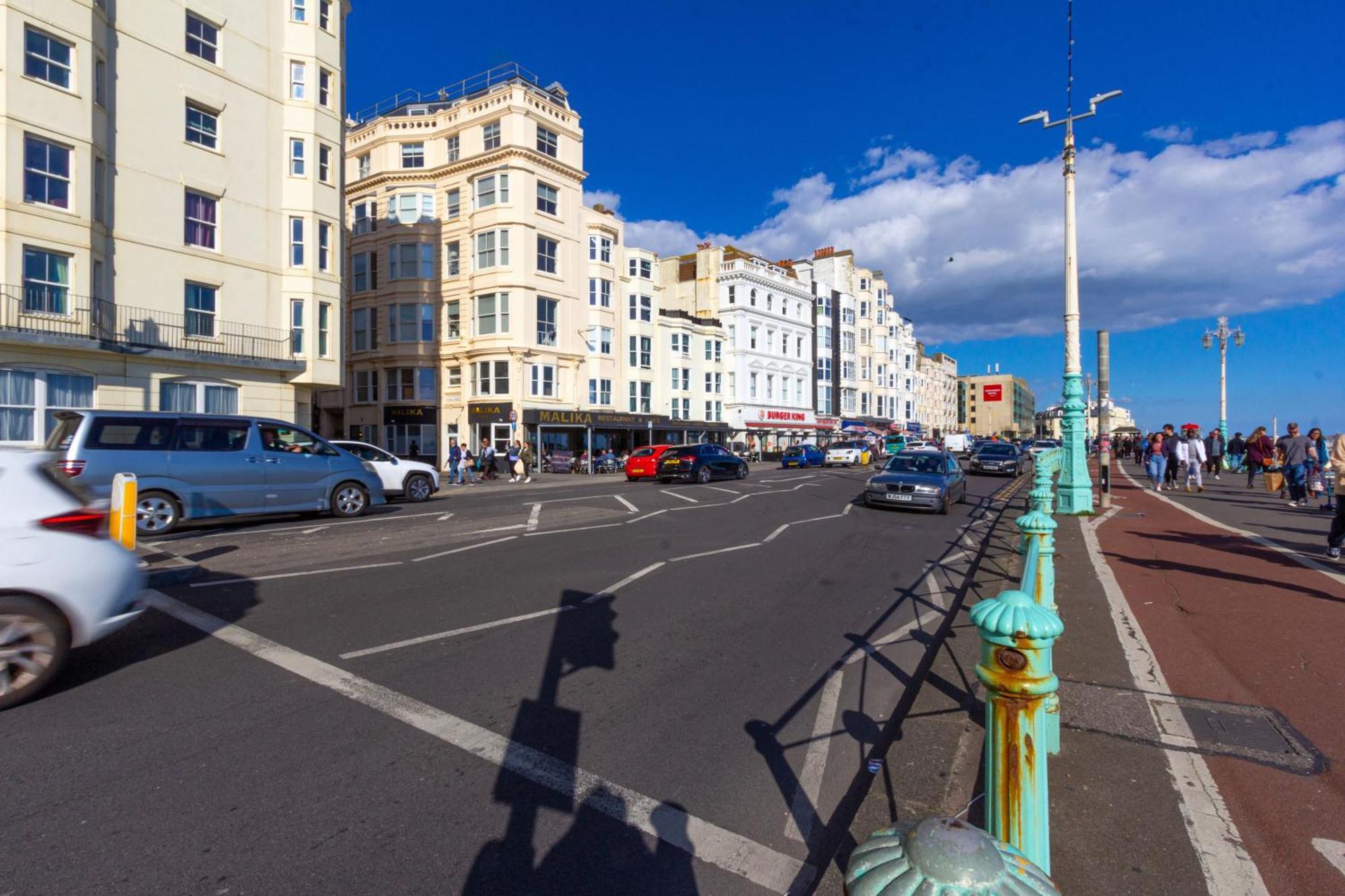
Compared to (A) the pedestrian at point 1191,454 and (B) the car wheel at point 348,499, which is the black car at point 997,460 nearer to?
(A) the pedestrian at point 1191,454

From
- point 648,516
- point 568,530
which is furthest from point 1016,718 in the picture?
point 648,516

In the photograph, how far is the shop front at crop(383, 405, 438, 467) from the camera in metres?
34.6

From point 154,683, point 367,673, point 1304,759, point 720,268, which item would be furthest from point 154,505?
point 720,268

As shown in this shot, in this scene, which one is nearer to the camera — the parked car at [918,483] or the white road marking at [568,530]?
the white road marking at [568,530]

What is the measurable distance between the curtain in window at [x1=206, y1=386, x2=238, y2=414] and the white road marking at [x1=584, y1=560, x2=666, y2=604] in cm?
1801

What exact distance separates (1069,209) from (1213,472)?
21449 mm

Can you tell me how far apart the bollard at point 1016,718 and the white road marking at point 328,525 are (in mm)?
11482

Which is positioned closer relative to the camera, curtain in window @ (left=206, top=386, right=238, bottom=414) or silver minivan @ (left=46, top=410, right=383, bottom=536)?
silver minivan @ (left=46, top=410, right=383, bottom=536)

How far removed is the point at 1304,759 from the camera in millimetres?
3510

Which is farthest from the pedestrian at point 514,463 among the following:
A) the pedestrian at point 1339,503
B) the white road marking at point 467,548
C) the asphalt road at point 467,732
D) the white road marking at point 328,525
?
the pedestrian at point 1339,503

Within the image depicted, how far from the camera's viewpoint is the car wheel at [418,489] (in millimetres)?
16672

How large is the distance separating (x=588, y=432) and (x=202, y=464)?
22.4m

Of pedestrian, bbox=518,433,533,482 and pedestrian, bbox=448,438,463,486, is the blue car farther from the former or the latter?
pedestrian, bbox=448,438,463,486

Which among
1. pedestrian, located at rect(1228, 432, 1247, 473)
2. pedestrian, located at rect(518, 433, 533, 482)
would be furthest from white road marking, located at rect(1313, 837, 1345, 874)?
pedestrian, located at rect(1228, 432, 1247, 473)
